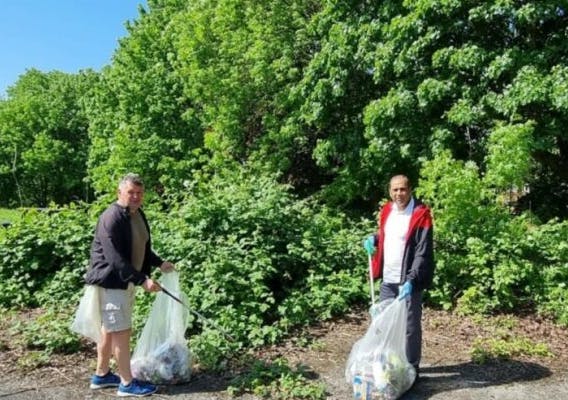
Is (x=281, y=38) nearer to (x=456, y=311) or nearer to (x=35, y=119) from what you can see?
(x=456, y=311)

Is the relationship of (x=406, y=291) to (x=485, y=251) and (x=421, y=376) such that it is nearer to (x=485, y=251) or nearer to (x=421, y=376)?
(x=421, y=376)

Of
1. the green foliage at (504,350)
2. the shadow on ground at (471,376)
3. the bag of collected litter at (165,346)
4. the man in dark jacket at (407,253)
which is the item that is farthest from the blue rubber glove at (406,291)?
the bag of collected litter at (165,346)

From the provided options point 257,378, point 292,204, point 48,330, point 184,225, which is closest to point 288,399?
point 257,378

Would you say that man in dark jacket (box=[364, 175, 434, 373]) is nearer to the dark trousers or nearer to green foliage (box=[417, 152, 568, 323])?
the dark trousers

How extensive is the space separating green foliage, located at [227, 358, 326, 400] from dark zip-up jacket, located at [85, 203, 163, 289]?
3.99 ft

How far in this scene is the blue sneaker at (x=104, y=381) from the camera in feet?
14.7

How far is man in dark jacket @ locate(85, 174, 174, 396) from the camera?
13.5 feet

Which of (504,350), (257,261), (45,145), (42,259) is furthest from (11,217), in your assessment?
(45,145)

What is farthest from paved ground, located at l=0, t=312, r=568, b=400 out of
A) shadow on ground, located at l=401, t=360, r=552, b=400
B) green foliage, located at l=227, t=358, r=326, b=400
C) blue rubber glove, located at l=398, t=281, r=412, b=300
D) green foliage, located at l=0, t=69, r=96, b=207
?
green foliage, located at l=0, t=69, r=96, b=207

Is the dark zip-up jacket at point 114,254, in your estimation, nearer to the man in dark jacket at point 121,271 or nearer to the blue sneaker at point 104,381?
the man in dark jacket at point 121,271

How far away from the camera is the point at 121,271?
4.07 meters

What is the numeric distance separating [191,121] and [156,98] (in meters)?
2.02

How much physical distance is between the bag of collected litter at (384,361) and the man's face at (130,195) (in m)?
2.01

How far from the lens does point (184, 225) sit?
283 inches
